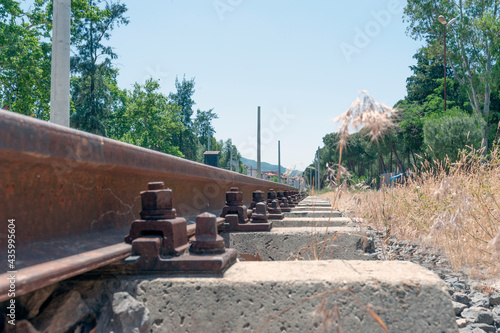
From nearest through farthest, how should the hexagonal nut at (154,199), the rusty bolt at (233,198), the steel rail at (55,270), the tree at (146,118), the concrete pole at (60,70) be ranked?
the steel rail at (55,270), the hexagonal nut at (154,199), the rusty bolt at (233,198), the concrete pole at (60,70), the tree at (146,118)

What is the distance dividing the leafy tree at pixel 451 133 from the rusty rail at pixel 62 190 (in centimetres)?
3289

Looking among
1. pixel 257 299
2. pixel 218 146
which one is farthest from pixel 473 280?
A: pixel 218 146

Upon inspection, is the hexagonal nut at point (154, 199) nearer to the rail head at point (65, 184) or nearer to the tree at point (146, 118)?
the rail head at point (65, 184)

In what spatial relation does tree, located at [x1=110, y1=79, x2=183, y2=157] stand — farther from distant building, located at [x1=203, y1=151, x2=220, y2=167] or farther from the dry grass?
the dry grass

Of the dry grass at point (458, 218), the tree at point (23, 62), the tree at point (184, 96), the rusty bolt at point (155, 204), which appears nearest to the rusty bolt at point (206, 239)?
the rusty bolt at point (155, 204)

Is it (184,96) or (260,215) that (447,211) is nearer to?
(260,215)

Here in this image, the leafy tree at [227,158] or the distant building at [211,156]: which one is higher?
the leafy tree at [227,158]

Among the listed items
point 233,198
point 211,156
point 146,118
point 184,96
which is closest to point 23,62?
point 211,156

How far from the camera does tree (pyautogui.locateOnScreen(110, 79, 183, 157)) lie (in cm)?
4891

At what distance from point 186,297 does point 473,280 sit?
2.82 meters

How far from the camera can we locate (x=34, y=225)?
4.55ft

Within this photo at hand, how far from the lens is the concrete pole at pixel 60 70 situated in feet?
22.9

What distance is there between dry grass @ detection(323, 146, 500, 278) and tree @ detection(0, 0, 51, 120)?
21.9 meters

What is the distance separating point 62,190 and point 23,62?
24518 mm
